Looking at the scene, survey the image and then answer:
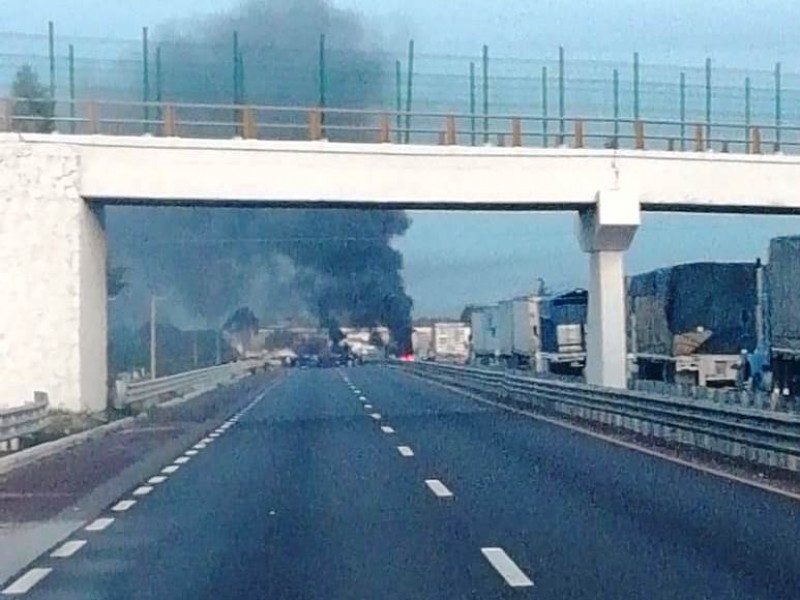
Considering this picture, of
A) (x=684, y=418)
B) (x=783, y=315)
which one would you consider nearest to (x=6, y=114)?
(x=783, y=315)

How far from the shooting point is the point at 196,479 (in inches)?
854

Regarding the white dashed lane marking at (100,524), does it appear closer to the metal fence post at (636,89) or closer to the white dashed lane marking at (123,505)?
the white dashed lane marking at (123,505)

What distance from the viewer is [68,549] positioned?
47.1 ft

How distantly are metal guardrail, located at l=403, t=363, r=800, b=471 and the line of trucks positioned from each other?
4.26 m

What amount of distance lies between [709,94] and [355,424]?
15.1 meters

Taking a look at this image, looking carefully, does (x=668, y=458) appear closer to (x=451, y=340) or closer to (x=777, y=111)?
(x=777, y=111)

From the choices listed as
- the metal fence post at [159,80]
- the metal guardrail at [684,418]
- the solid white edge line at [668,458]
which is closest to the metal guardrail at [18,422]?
the solid white edge line at [668,458]

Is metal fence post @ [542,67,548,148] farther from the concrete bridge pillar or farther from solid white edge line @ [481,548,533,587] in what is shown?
solid white edge line @ [481,548,533,587]

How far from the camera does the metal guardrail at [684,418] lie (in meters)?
21.1

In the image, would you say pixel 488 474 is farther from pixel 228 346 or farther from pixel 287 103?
pixel 228 346

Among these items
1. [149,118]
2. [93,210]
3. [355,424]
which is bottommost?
[355,424]

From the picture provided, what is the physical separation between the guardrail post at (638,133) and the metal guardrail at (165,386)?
14.0 metres

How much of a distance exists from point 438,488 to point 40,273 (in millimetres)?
18372

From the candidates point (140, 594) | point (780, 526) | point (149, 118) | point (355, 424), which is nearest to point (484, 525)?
point (780, 526)
